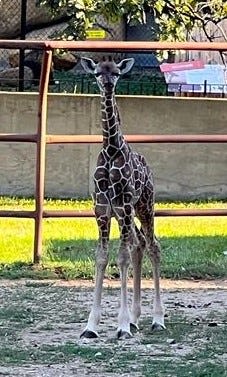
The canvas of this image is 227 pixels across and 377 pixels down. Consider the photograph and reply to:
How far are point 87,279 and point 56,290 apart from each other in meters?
0.54

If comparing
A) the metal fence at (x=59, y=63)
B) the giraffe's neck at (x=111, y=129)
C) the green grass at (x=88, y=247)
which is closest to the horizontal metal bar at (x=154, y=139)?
the green grass at (x=88, y=247)

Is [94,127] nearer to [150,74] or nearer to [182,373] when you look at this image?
[150,74]

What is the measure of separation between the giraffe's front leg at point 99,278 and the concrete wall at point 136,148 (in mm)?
6363

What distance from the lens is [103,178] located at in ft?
20.4

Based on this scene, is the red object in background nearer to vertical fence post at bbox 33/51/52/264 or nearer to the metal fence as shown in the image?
the metal fence

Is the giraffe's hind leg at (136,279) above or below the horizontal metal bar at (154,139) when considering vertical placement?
below

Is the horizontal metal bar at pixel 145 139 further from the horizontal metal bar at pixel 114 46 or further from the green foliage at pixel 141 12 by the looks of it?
the green foliage at pixel 141 12

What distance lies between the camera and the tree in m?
11.4

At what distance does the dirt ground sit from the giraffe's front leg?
3.0 inches

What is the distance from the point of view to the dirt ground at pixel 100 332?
18.1ft

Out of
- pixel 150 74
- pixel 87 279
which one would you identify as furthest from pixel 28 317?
pixel 150 74

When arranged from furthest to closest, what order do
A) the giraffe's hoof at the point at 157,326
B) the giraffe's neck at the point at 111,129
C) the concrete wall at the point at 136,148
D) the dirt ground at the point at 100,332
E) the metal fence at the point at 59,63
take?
the metal fence at the point at 59,63
the concrete wall at the point at 136,148
the giraffe's hoof at the point at 157,326
the giraffe's neck at the point at 111,129
the dirt ground at the point at 100,332

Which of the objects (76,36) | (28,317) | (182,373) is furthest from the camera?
(76,36)

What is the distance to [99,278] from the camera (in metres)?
6.21
